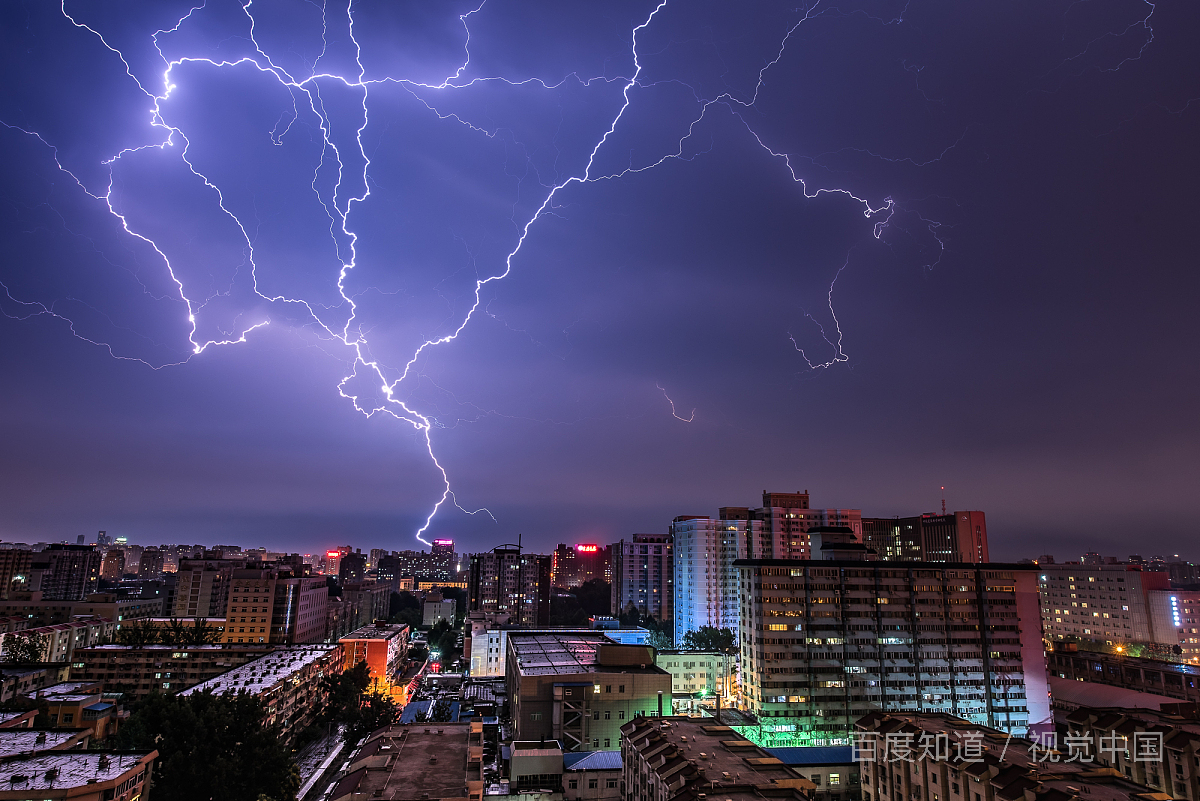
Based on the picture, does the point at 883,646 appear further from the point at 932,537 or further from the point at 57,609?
the point at 57,609

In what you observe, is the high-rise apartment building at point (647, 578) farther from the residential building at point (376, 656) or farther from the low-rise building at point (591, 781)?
the low-rise building at point (591, 781)

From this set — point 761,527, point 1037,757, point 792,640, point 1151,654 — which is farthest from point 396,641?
point 1151,654

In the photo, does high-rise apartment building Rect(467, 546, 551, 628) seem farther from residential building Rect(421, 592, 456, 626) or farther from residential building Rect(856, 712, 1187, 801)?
residential building Rect(856, 712, 1187, 801)

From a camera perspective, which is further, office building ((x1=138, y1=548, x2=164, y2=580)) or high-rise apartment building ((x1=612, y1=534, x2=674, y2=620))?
office building ((x1=138, y1=548, x2=164, y2=580))

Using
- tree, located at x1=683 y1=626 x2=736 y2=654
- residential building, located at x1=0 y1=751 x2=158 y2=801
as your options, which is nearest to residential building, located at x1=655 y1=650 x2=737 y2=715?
tree, located at x1=683 y1=626 x2=736 y2=654

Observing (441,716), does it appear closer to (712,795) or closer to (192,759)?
(192,759)

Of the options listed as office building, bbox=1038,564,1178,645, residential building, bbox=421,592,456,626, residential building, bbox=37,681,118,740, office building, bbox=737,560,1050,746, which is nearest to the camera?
residential building, bbox=37,681,118,740
